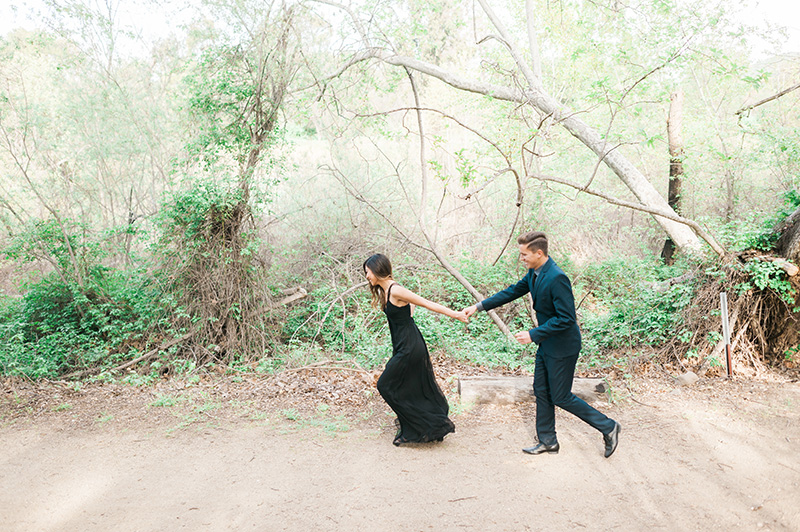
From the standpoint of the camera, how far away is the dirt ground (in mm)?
3812

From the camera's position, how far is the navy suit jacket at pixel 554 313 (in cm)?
432

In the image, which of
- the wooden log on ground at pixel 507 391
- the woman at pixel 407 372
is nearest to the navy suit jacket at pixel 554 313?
the woman at pixel 407 372

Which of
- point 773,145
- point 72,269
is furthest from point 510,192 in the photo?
point 72,269

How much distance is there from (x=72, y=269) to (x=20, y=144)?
2343 mm

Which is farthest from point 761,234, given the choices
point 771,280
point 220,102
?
point 220,102

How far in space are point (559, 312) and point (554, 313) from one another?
16 cm

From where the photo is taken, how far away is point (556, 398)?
14.9ft

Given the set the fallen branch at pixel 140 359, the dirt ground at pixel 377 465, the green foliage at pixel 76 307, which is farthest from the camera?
the green foliage at pixel 76 307

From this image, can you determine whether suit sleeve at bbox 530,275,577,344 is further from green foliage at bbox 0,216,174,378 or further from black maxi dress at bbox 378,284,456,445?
green foliage at bbox 0,216,174,378

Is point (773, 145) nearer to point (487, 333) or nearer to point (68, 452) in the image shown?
point (487, 333)

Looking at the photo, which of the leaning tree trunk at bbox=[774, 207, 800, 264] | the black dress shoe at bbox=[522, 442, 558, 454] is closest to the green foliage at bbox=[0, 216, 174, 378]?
the black dress shoe at bbox=[522, 442, 558, 454]

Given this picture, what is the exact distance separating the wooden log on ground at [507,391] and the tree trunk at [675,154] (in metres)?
6.92

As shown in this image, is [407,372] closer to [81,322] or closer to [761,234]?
[761,234]

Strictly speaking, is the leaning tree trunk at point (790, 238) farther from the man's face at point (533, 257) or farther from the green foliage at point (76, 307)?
the green foliage at point (76, 307)
